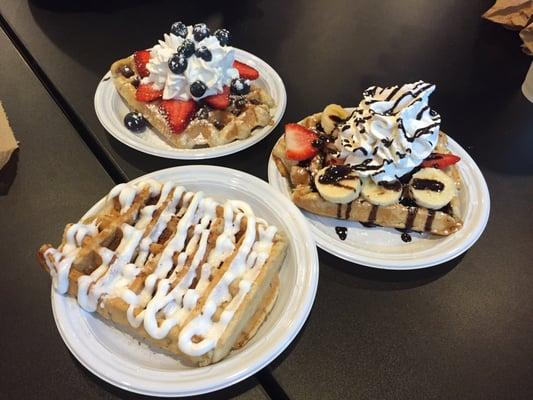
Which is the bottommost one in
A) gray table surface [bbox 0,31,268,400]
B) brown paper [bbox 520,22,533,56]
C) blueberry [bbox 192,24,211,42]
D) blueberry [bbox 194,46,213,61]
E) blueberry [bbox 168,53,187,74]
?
gray table surface [bbox 0,31,268,400]

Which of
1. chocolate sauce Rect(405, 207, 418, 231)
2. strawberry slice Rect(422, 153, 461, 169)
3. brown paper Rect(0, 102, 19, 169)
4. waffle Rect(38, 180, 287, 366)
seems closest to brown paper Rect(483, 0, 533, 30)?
strawberry slice Rect(422, 153, 461, 169)

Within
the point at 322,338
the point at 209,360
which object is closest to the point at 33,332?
the point at 209,360

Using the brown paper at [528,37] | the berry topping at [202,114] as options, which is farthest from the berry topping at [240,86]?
the brown paper at [528,37]

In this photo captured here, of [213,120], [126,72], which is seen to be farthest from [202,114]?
[126,72]

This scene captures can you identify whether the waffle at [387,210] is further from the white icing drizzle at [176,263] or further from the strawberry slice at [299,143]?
the white icing drizzle at [176,263]

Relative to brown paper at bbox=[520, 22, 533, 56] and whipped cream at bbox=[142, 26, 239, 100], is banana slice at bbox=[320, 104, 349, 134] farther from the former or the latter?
brown paper at bbox=[520, 22, 533, 56]

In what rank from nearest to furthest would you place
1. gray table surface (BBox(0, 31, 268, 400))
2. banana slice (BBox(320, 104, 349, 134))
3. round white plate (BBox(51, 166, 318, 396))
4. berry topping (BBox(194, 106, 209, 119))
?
round white plate (BBox(51, 166, 318, 396)) → gray table surface (BBox(0, 31, 268, 400)) → banana slice (BBox(320, 104, 349, 134)) → berry topping (BBox(194, 106, 209, 119))

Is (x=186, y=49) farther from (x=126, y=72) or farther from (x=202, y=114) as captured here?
(x=126, y=72)
